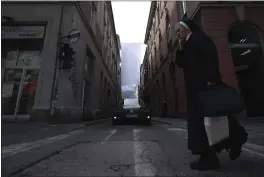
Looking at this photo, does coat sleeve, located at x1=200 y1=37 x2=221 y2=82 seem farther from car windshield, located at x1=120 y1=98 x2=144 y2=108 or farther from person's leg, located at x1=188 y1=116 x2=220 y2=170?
car windshield, located at x1=120 y1=98 x2=144 y2=108

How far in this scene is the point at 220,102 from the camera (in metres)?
2.08

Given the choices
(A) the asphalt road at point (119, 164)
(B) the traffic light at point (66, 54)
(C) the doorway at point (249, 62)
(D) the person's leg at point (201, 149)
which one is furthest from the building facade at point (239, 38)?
(D) the person's leg at point (201, 149)

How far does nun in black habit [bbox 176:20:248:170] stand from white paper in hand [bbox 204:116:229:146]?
0.16 metres

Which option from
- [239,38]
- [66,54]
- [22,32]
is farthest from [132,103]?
[239,38]

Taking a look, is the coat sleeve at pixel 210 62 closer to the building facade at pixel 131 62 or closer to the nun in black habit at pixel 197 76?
the nun in black habit at pixel 197 76

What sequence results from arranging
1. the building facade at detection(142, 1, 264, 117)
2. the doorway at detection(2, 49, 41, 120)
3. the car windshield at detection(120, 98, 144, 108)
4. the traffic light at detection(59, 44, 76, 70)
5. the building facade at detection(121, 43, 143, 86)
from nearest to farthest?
the traffic light at detection(59, 44, 76, 70) < the doorway at detection(2, 49, 41, 120) < the building facade at detection(142, 1, 264, 117) < the car windshield at detection(120, 98, 144, 108) < the building facade at detection(121, 43, 143, 86)

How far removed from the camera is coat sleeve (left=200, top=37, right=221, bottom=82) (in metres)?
2.30

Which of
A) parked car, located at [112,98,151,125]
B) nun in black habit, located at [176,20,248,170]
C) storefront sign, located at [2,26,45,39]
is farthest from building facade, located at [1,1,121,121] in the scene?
nun in black habit, located at [176,20,248,170]

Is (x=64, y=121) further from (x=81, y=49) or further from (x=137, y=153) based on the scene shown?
(x=137, y=153)

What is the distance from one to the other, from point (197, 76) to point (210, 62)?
0.68 ft

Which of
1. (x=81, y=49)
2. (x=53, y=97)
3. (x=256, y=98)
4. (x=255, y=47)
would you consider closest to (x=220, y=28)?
(x=255, y=47)

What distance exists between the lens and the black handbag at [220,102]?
2.05 meters

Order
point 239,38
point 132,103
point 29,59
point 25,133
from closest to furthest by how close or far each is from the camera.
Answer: point 25,133 → point 29,59 → point 239,38 → point 132,103

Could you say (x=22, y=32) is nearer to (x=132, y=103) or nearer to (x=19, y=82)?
(x=19, y=82)
